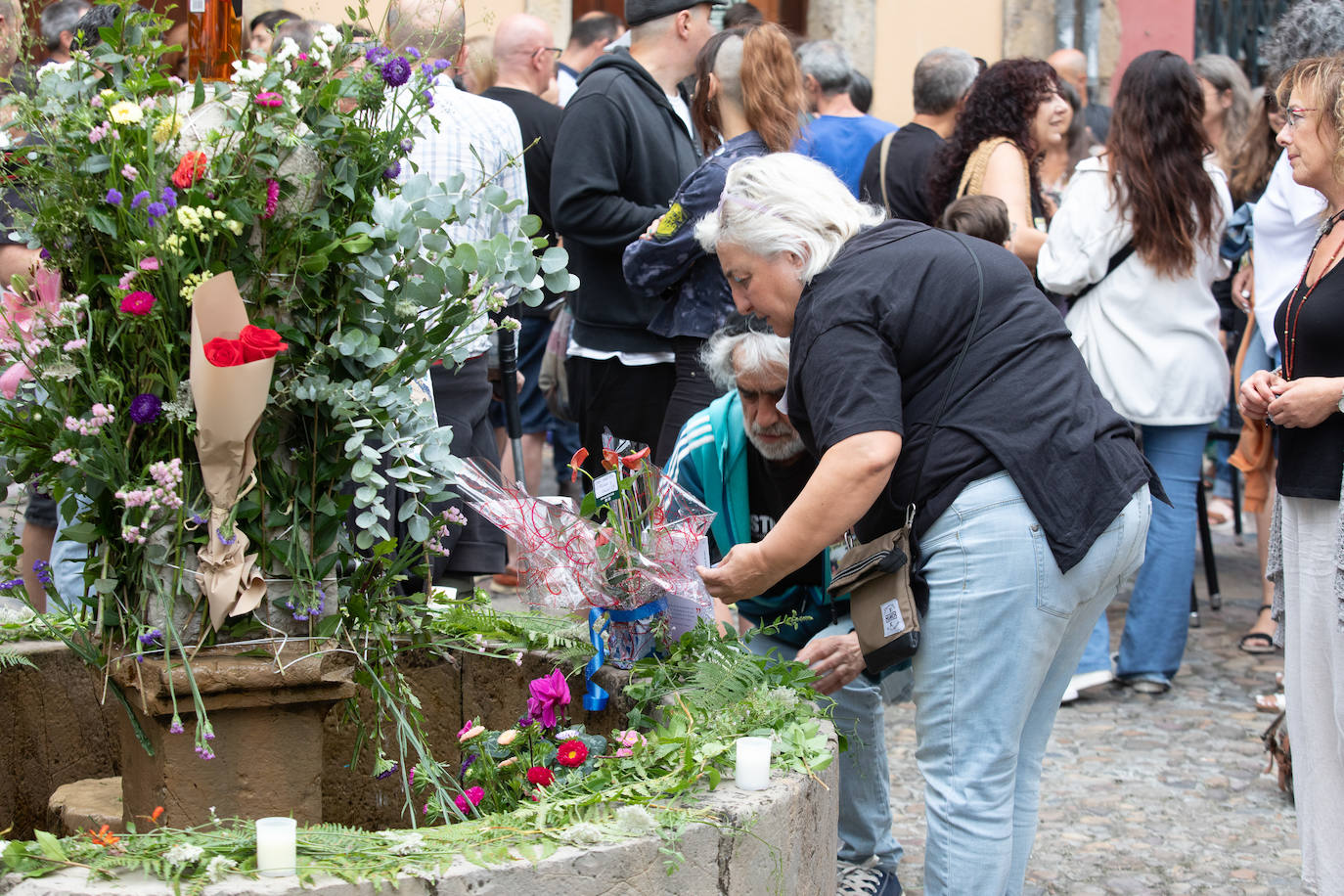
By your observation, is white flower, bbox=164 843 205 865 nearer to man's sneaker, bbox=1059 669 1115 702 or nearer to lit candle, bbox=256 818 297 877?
lit candle, bbox=256 818 297 877

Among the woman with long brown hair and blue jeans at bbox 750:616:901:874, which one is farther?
the woman with long brown hair

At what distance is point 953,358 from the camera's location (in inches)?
104

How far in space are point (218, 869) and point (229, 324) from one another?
0.75 meters

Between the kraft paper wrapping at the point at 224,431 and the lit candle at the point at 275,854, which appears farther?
the kraft paper wrapping at the point at 224,431

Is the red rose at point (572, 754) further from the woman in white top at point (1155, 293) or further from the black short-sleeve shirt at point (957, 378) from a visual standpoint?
the woman in white top at point (1155, 293)

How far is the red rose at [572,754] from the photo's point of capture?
2289 mm

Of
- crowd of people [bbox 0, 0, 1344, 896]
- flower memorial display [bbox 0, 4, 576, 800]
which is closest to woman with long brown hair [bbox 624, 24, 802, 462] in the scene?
crowd of people [bbox 0, 0, 1344, 896]

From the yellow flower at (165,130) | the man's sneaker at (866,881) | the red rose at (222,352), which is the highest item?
the yellow flower at (165,130)

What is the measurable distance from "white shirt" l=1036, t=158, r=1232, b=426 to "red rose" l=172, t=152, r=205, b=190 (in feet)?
10.9

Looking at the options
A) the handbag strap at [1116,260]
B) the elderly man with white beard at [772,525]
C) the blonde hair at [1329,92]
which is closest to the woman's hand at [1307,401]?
the blonde hair at [1329,92]

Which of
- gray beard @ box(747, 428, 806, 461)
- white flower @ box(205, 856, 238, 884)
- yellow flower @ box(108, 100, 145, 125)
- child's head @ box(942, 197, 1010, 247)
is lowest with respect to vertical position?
white flower @ box(205, 856, 238, 884)

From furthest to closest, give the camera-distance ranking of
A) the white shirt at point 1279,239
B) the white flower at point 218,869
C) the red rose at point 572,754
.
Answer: the white shirt at point 1279,239 < the red rose at point 572,754 < the white flower at point 218,869

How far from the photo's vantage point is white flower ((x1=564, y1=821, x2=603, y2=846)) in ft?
6.52

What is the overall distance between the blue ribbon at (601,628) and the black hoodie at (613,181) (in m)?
1.75
